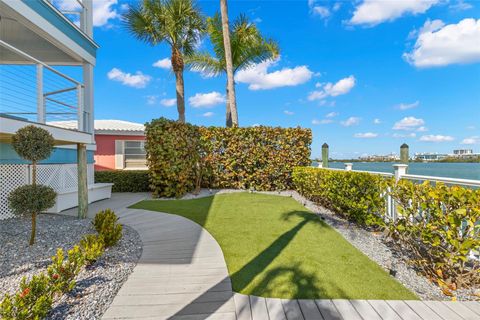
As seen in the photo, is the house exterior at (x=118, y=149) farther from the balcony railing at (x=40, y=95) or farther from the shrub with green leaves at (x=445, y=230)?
the shrub with green leaves at (x=445, y=230)

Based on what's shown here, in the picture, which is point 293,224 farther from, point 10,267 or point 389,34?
point 389,34

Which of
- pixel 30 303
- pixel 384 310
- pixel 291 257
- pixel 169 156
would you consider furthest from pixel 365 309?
pixel 169 156

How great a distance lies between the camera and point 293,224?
5410 mm

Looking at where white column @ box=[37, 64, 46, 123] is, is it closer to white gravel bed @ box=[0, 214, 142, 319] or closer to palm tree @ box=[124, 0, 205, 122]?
white gravel bed @ box=[0, 214, 142, 319]

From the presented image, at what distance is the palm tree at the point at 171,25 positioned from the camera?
11836mm

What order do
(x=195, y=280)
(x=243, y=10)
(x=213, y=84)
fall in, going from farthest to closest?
(x=213, y=84)
(x=243, y=10)
(x=195, y=280)

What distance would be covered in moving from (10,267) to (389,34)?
1615 centimetres

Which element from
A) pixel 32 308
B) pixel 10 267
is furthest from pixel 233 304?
pixel 10 267

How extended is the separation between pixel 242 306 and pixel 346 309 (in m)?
1.02

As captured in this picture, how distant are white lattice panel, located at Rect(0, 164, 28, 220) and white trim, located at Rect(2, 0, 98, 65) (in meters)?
3.51

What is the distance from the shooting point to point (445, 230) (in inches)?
116

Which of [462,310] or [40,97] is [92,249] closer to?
[40,97]

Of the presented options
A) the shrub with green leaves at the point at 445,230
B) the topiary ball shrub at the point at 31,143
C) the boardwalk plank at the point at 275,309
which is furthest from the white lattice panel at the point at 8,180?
the shrub with green leaves at the point at 445,230

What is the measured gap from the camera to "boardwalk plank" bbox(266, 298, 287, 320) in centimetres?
228
